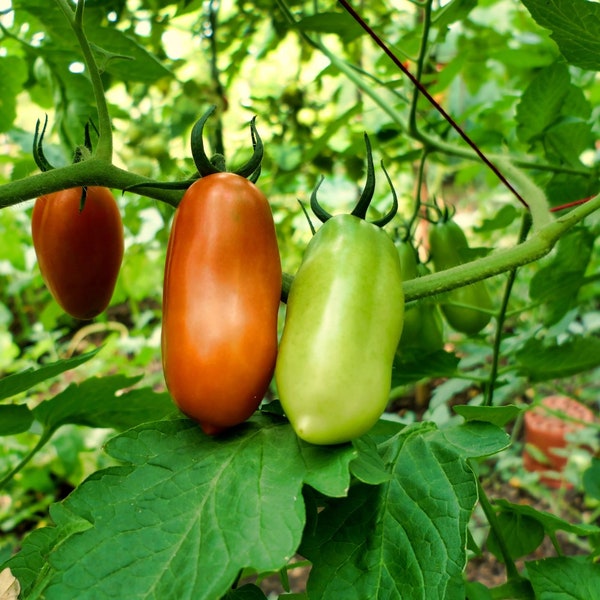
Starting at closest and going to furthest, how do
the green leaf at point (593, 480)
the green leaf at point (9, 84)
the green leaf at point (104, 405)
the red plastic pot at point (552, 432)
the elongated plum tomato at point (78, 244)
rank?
the elongated plum tomato at point (78, 244)
the green leaf at point (104, 405)
the green leaf at point (593, 480)
the green leaf at point (9, 84)
the red plastic pot at point (552, 432)

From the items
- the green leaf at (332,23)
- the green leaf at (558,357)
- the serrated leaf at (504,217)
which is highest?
the green leaf at (332,23)

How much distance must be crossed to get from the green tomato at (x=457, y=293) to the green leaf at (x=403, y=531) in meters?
0.36

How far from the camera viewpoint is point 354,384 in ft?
1.49

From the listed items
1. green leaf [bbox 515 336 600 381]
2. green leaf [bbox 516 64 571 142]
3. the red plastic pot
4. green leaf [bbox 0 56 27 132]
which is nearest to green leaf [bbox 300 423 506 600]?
green leaf [bbox 515 336 600 381]

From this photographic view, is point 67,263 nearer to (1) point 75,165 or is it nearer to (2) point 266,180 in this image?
(1) point 75,165

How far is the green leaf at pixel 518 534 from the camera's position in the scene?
79 cm

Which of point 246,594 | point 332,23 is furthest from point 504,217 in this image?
point 246,594

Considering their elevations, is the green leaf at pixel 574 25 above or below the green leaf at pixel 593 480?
above

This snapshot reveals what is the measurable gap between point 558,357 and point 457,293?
0.58 ft

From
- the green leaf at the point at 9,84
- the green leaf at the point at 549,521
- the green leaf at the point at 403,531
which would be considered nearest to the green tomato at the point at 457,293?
the green leaf at the point at 549,521

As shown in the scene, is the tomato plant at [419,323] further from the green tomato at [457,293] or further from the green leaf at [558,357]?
the green leaf at [558,357]

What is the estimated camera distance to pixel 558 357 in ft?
3.12

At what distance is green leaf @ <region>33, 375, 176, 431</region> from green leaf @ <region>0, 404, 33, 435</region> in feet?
0.21

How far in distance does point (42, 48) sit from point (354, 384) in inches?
30.8
